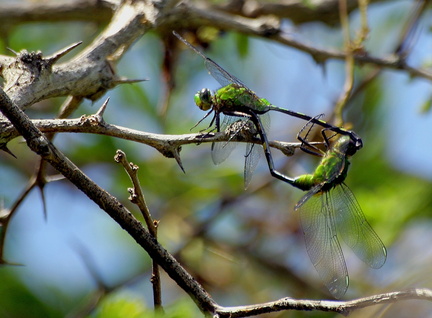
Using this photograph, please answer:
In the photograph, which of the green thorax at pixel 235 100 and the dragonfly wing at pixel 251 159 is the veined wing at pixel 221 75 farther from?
the dragonfly wing at pixel 251 159

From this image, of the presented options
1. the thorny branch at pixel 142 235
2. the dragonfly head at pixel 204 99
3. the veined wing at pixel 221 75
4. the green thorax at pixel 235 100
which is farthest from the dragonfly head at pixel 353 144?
the thorny branch at pixel 142 235

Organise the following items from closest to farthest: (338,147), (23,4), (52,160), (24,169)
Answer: (52,160) → (338,147) → (23,4) → (24,169)

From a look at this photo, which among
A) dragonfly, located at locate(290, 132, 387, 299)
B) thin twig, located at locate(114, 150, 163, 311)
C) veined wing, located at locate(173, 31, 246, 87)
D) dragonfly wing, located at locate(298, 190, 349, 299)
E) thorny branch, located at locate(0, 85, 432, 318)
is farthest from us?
veined wing, located at locate(173, 31, 246, 87)

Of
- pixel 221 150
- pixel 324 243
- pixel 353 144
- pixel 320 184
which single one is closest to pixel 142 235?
pixel 221 150

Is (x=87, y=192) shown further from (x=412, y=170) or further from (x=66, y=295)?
(x=412, y=170)

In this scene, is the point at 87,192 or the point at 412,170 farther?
the point at 412,170

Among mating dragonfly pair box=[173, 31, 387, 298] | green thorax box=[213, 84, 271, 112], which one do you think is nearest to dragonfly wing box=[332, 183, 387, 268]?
mating dragonfly pair box=[173, 31, 387, 298]

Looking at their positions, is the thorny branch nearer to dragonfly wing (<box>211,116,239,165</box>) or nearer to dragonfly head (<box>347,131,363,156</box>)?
dragonfly wing (<box>211,116,239,165</box>)

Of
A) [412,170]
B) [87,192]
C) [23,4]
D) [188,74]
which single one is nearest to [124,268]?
[188,74]
